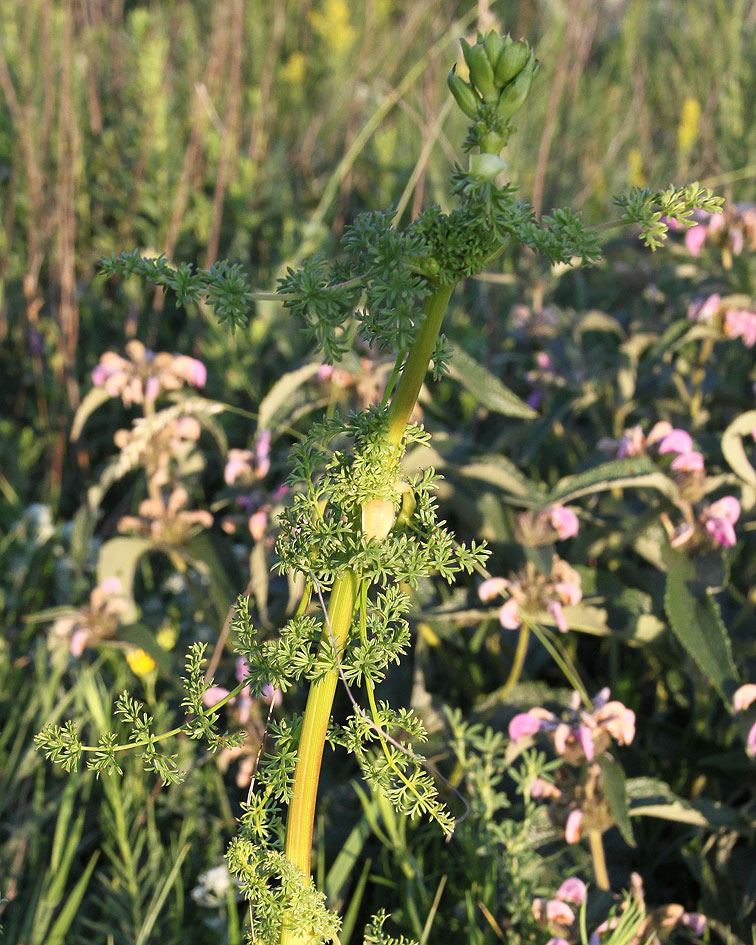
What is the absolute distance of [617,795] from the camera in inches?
41.5

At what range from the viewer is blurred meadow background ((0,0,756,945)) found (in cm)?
116

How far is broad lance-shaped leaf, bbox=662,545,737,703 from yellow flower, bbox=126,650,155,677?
2.56 ft

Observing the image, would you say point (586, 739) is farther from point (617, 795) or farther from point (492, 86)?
point (492, 86)

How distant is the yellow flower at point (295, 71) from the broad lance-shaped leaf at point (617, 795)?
3.04 metres

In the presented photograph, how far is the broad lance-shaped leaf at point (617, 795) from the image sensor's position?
103 centimetres

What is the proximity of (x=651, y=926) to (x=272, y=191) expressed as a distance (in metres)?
2.25

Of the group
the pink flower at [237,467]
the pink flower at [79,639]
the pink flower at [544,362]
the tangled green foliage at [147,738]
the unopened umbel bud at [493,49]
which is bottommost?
the pink flower at [79,639]

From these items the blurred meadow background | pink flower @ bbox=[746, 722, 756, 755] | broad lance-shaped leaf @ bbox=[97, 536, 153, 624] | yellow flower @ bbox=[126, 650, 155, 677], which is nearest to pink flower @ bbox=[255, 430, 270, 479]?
the blurred meadow background

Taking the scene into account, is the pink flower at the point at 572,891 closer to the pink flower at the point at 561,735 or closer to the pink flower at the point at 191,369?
the pink flower at the point at 561,735

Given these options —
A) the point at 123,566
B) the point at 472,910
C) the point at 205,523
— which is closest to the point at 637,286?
the point at 205,523

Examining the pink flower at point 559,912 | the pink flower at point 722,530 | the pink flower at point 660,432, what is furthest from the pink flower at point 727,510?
the pink flower at point 559,912

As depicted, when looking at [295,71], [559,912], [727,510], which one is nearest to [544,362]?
[727,510]

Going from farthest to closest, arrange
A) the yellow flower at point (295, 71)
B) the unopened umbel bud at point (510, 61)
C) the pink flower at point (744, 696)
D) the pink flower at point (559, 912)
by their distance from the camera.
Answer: the yellow flower at point (295, 71) < the pink flower at point (744, 696) < the pink flower at point (559, 912) < the unopened umbel bud at point (510, 61)

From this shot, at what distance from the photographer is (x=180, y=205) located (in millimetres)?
2205
